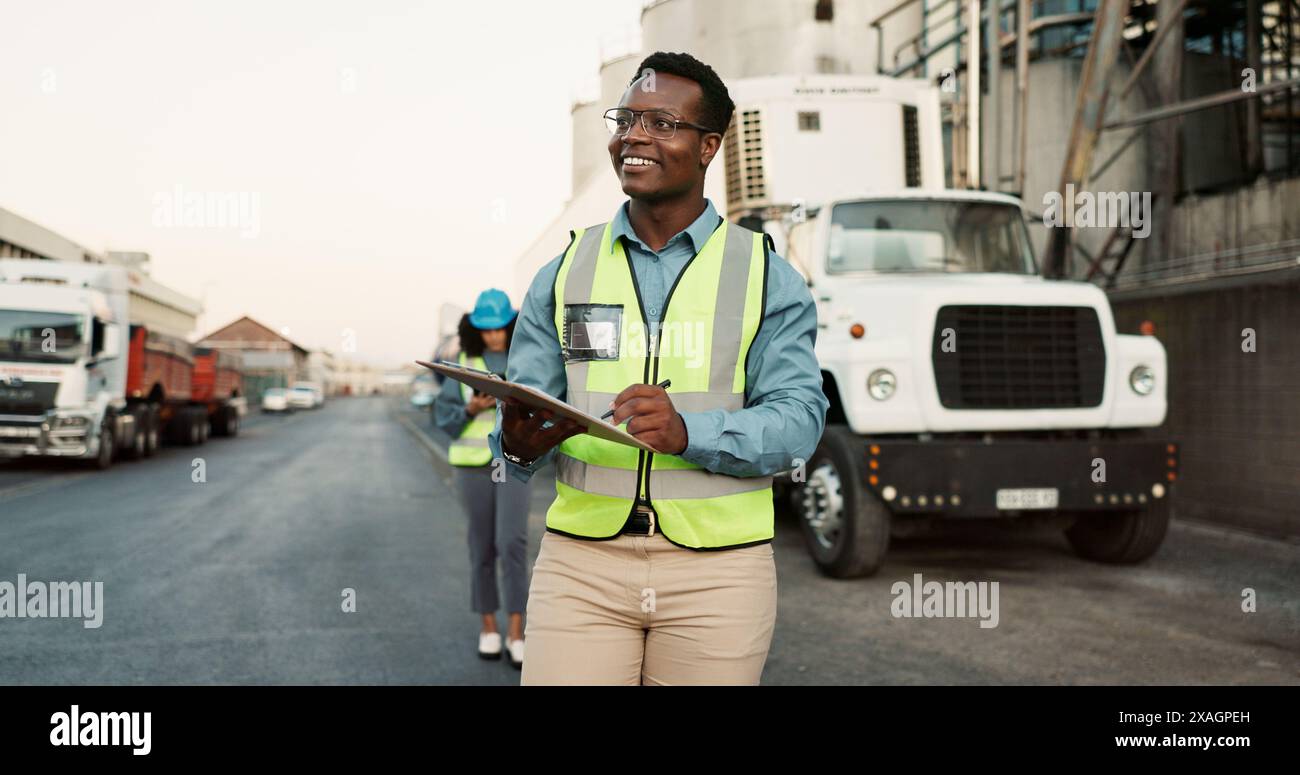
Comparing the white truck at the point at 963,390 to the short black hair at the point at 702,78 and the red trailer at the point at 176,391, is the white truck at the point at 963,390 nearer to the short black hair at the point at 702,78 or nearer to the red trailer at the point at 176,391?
the short black hair at the point at 702,78

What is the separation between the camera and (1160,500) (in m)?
7.59

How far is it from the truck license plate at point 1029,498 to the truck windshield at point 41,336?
1542 centimetres

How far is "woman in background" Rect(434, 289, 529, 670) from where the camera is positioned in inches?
217

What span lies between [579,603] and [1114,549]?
708 centimetres

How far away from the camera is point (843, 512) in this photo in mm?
7434

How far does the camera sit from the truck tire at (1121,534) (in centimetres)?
784

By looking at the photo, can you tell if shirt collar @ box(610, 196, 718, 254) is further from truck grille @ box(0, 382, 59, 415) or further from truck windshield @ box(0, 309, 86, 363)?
truck windshield @ box(0, 309, 86, 363)

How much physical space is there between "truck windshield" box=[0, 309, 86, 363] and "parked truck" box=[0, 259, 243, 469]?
0.05 ft

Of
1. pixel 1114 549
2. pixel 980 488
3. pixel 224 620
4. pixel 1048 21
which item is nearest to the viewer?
pixel 224 620

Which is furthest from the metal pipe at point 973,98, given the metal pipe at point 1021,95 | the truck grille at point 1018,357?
the truck grille at point 1018,357

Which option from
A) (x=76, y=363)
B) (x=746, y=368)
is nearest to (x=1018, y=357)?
(x=746, y=368)

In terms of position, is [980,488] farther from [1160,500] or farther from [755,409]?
[755,409]

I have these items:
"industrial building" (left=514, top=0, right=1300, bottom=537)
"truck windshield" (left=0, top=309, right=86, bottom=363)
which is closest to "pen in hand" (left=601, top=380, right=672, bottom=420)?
"industrial building" (left=514, top=0, right=1300, bottom=537)
